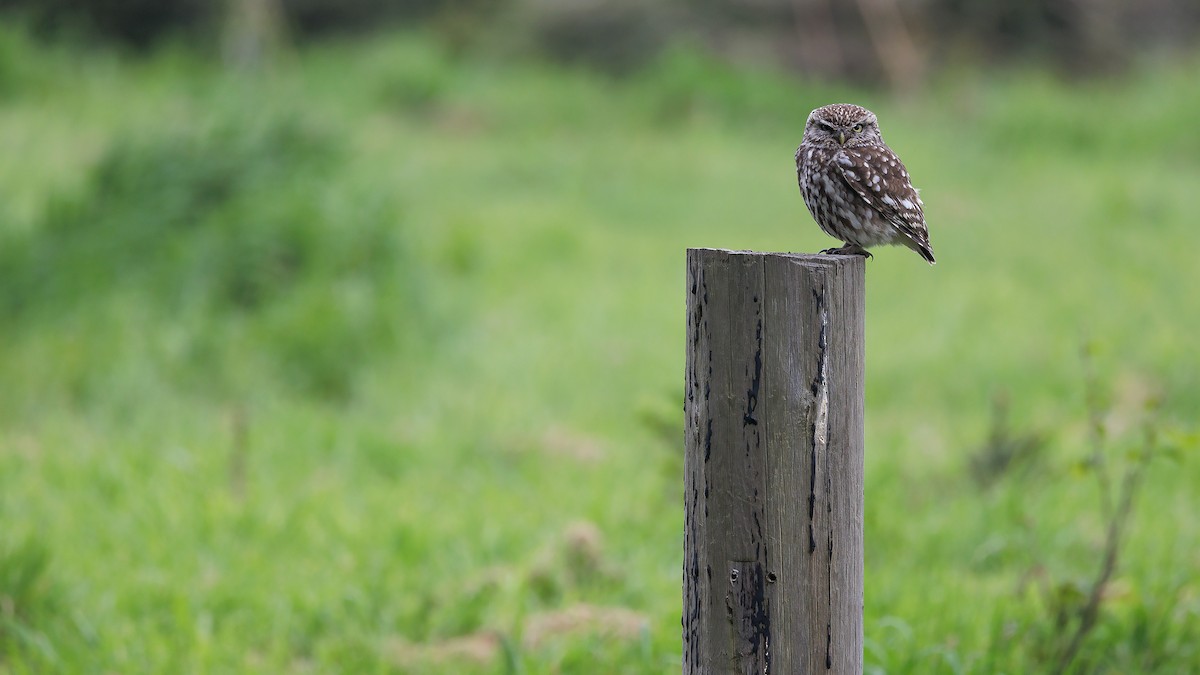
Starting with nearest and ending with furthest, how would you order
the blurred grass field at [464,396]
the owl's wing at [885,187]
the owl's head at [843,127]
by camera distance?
the owl's wing at [885,187]
the owl's head at [843,127]
the blurred grass field at [464,396]

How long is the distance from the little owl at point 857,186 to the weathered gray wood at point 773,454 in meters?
0.81

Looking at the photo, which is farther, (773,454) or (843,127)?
(843,127)

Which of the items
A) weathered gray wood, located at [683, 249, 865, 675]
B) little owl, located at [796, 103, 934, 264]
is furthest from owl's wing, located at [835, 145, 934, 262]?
weathered gray wood, located at [683, 249, 865, 675]

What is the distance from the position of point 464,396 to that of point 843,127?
3.69 m

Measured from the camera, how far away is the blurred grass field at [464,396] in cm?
381

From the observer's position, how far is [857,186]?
2.99m

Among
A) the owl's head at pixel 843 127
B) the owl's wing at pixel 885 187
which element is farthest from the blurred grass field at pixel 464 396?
the owl's head at pixel 843 127

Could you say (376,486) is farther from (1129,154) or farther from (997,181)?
(1129,154)

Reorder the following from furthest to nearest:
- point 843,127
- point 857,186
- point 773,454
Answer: point 843,127 < point 857,186 < point 773,454

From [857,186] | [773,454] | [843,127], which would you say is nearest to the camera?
[773,454]

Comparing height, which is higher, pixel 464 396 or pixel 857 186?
pixel 857 186

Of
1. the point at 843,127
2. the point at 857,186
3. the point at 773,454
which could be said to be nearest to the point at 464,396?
the point at 843,127

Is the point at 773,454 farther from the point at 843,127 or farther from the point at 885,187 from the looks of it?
the point at 843,127

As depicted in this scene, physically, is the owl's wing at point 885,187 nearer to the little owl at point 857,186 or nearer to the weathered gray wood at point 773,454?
the little owl at point 857,186
